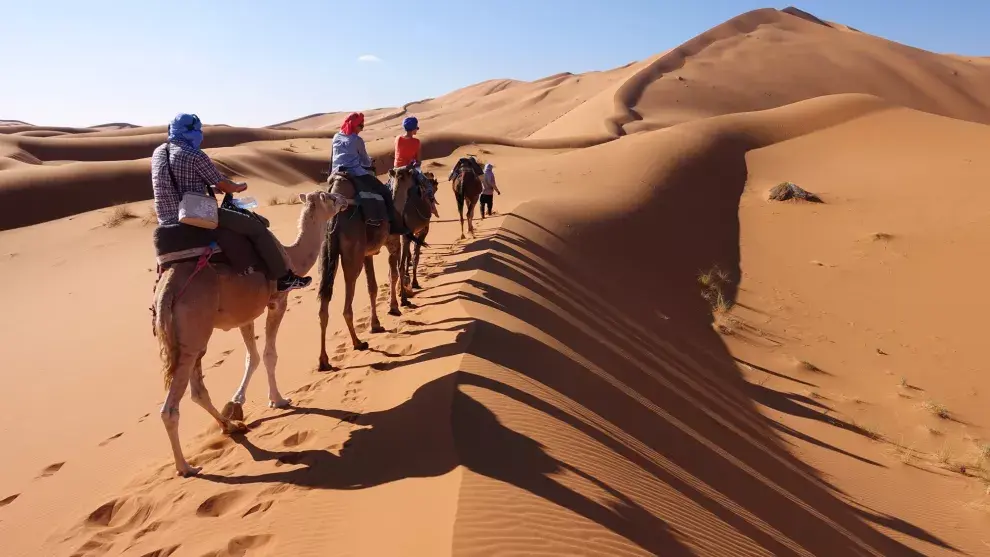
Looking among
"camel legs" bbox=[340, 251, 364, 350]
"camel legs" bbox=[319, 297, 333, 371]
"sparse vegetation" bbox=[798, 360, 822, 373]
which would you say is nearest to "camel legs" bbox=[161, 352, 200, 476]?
"camel legs" bbox=[319, 297, 333, 371]

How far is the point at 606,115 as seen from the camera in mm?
Result: 50500

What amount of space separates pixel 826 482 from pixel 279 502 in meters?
6.74

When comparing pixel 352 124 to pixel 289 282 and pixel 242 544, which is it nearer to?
pixel 289 282

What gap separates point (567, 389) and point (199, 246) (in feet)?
12.4

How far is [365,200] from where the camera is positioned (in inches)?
285

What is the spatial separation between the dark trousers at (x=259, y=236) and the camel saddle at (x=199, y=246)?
0.20ft

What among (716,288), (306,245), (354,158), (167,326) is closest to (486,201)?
(716,288)

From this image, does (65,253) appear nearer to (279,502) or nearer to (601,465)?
(279,502)

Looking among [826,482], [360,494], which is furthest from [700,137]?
[360,494]

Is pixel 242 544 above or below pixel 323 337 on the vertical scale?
below

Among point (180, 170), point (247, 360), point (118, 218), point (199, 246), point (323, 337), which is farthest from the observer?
point (118, 218)

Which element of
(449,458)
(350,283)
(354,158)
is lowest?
(449,458)

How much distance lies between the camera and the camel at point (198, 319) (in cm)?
450

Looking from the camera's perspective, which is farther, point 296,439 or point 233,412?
point 233,412
